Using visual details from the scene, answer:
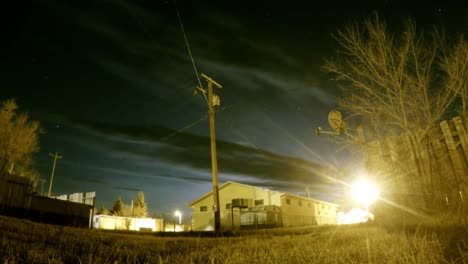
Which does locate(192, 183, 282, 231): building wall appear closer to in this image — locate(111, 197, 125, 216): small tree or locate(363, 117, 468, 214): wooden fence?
locate(363, 117, 468, 214): wooden fence

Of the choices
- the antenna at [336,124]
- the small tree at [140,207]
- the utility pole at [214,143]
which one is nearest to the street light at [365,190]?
the antenna at [336,124]

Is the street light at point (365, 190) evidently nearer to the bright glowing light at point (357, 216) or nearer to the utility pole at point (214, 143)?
the bright glowing light at point (357, 216)

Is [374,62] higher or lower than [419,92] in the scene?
higher

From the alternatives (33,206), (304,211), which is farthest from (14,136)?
(304,211)

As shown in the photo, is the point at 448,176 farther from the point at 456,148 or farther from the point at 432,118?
the point at 432,118

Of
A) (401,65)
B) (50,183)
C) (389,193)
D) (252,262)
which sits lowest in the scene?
(252,262)

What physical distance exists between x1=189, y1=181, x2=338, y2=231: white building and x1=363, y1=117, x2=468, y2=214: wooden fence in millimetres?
22946

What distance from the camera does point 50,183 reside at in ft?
132

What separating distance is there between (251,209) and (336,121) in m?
24.1

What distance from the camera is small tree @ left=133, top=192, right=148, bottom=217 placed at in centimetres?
5829

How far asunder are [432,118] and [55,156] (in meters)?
47.3

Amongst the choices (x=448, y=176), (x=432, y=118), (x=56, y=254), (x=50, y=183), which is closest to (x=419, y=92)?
(x=432, y=118)

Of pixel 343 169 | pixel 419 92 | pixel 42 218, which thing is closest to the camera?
pixel 419 92

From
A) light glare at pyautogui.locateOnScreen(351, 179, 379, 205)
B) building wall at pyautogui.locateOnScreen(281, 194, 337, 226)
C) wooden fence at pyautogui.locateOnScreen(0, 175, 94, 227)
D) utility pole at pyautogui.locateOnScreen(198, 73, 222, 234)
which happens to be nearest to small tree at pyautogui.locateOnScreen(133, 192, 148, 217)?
building wall at pyautogui.locateOnScreen(281, 194, 337, 226)
